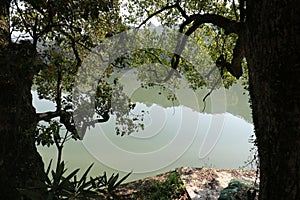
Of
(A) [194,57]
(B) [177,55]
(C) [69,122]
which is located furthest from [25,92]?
(A) [194,57]

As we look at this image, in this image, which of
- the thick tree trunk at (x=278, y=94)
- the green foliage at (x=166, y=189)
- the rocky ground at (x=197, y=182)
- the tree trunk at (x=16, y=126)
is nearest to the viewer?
the thick tree trunk at (x=278, y=94)

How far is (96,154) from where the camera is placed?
5.64m

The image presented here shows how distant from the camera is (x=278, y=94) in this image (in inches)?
89.6

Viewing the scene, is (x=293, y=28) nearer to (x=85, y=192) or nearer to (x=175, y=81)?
(x=85, y=192)

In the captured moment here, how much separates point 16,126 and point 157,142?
3.49 meters

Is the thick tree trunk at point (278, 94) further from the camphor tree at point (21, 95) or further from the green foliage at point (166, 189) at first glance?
the green foliage at point (166, 189)

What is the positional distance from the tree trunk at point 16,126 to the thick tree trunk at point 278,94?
2.44m

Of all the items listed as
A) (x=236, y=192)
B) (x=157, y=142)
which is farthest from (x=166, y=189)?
(x=157, y=142)

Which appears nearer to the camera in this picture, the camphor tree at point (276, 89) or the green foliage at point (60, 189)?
the camphor tree at point (276, 89)

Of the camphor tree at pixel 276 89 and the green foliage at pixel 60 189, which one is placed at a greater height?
the camphor tree at pixel 276 89

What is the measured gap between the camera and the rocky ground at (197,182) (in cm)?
536

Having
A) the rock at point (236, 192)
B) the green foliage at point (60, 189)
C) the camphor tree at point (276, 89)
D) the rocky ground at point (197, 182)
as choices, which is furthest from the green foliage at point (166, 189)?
the camphor tree at point (276, 89)

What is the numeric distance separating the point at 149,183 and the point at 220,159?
236 cm

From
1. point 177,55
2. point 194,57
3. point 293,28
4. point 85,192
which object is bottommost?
point 85,192
